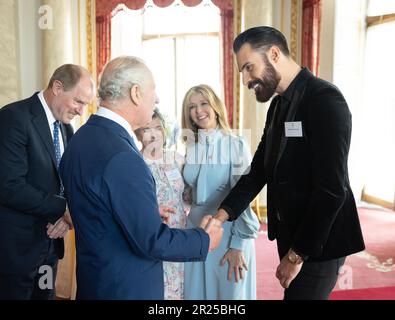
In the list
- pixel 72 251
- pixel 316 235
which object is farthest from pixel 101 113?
pixel 72 251

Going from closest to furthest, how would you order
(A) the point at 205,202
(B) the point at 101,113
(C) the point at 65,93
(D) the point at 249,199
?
(B) the point at 101,113, (D) the point at 249,199, (C) the point at 65,93, (A) the point at 205,202

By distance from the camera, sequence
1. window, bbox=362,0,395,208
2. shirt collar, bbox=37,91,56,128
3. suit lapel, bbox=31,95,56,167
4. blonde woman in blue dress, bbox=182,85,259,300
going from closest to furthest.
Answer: suit lapel, bbox=31,95,56,167 < shirt collar, bbox=37,91,56,128 < blonde woman in blue dress, bbox=182,85,259,300 < window, bbox=362,0,395,208

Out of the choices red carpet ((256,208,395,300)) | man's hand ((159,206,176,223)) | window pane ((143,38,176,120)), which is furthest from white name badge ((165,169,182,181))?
window pane ((143,38,176,120))

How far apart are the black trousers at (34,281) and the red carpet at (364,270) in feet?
6.44

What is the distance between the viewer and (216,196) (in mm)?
2668

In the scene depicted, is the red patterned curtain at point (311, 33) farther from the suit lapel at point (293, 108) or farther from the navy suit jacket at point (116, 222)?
the navy suit jacket at point (116, 222)

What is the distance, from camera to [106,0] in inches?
281

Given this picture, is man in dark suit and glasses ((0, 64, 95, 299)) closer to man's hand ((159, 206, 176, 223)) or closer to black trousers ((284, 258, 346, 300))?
man's hand ((159, 206, 176, 223))

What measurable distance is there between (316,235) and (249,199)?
26.7 inches

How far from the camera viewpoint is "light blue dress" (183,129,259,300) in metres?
2.60

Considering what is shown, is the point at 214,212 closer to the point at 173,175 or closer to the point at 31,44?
the point at 173,175

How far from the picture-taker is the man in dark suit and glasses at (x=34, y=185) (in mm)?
2256

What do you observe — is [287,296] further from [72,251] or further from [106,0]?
[106,0]

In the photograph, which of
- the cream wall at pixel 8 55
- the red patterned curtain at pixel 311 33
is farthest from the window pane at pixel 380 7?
the cream wall at pixel 8 55
